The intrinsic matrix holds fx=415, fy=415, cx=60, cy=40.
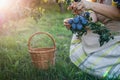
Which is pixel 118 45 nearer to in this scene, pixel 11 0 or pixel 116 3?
pixel 116 3

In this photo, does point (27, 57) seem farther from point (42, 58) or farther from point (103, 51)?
point (103, 51)

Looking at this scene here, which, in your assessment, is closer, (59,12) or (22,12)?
(22,12)

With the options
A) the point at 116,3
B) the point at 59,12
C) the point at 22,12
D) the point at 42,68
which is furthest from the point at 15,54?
the point at 59,12

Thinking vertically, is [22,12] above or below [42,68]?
above

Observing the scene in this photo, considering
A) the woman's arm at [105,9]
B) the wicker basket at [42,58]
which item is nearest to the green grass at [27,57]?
the wicker basket at [42,58]

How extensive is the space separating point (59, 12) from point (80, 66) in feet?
21.8

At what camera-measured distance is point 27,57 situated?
19.1ft

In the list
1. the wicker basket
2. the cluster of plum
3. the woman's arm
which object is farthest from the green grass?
the cluster of plum

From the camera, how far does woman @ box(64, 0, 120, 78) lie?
4.43m

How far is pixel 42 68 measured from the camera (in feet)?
16.4

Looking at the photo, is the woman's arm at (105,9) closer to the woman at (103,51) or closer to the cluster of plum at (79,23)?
the woman at (103,51)

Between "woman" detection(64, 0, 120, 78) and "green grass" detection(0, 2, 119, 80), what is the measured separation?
123 millimetres

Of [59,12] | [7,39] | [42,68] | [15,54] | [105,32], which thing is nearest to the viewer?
[105,32]

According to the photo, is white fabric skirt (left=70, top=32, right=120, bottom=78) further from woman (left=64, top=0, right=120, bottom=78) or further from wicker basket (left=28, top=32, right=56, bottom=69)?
wicker basket (left=28, top=32, right=56, bottom=69)
